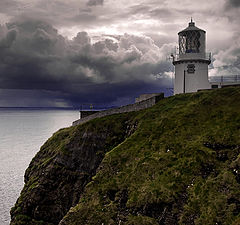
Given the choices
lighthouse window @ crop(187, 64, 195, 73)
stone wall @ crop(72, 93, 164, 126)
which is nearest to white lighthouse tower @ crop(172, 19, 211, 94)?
lighthouse window @ crop(187, 64, 195, 73)

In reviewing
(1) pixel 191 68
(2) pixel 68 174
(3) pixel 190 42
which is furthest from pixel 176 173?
(3) pixel 190 42

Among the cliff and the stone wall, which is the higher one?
the stone wall

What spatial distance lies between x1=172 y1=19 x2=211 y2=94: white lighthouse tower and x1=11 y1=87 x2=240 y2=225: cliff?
1067 centimetres

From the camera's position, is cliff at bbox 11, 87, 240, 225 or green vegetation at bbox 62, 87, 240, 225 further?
cliff at bbox 11, 87, 240, 225

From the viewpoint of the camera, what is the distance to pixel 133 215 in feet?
79.9

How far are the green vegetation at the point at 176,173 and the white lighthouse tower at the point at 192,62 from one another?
1442cm

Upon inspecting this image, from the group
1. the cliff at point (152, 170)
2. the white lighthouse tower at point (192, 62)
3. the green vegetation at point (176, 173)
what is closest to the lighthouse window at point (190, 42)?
the white lighthouse tower at point (192, 62)

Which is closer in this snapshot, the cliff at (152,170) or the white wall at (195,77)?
the cliff at (152,170)

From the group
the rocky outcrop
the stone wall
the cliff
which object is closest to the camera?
the cliff

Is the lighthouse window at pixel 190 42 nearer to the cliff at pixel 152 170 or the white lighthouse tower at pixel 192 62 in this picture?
the white lighthouse tower at pixel 192 62

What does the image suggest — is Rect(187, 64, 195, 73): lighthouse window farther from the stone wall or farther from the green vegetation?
the green vegetation

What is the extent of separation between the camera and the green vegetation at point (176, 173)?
2264 centimetres

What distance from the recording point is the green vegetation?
22641 mm

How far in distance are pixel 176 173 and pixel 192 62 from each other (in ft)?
94.4
